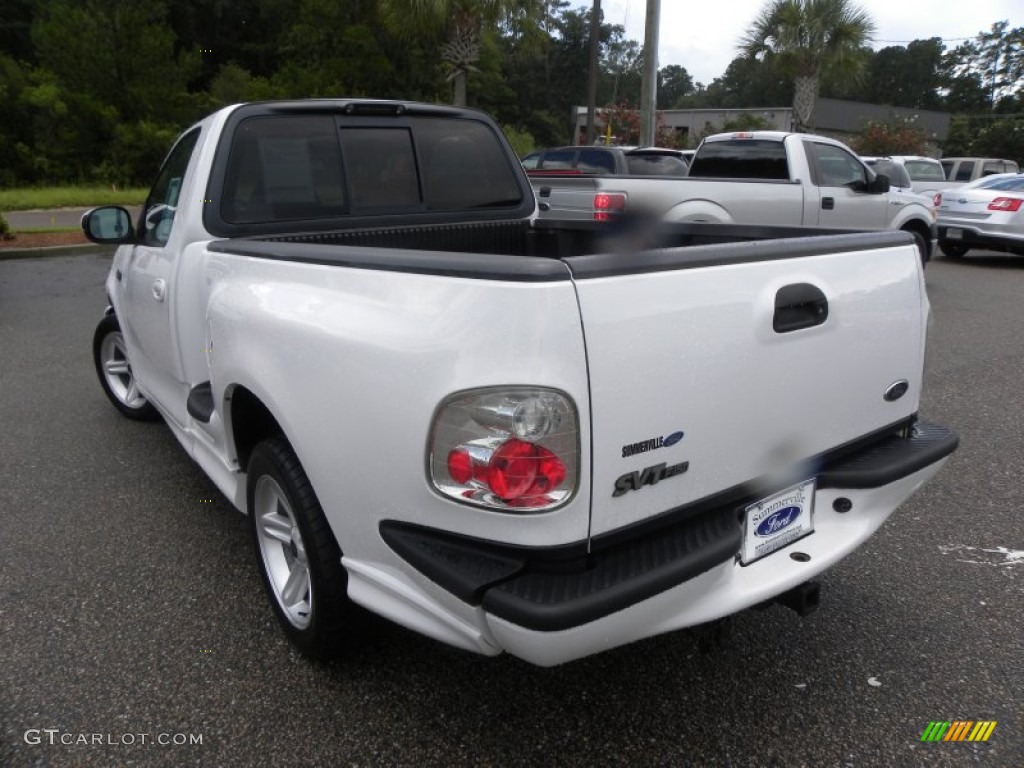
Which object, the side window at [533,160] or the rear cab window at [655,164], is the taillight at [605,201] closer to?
the rear cab window at [655,164]

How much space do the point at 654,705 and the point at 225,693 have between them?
1352mm

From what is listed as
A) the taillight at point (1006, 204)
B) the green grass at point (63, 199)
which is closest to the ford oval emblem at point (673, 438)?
the taillight at point (1006, 204)

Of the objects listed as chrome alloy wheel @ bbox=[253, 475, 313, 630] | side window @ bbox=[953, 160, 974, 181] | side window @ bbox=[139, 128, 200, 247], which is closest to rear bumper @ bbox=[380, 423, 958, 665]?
chrome alloy wheel @ bbox=[253, 475, 313, 630]

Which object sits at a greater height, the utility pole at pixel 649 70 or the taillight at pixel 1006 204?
the utility pole at pixel 649 70

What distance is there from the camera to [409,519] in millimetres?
1853

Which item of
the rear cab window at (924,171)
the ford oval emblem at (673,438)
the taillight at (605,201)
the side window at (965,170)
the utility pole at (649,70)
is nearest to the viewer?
the ford oval emblem at (673,438)

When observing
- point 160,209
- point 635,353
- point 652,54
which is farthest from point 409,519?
point 652,54

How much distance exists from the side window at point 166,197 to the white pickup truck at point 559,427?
2.61 feet

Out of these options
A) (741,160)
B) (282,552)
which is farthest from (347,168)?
(741,160)

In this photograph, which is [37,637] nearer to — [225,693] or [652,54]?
[225,693]

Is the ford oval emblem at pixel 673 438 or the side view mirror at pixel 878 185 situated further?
the side view mirror at pixel 878 185

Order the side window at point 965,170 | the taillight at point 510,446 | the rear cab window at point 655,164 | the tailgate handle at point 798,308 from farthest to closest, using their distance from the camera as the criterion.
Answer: the side window at point 965,170 < the rear cab window at point 655,164 < the tailgate handle at point 798,308 < the taillight at point 510,446

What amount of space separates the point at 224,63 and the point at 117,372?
146ft

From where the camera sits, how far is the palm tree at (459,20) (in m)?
18.0
